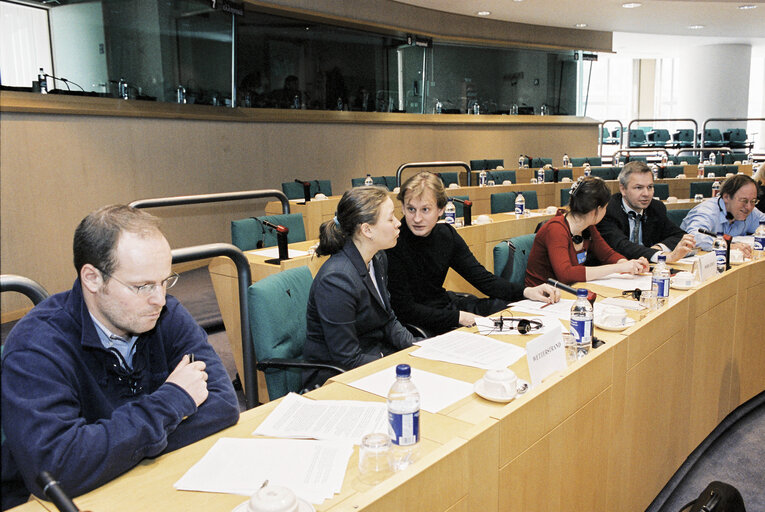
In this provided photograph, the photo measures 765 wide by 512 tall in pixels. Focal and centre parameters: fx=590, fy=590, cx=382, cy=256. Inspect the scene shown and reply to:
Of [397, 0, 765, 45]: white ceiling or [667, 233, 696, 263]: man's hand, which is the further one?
[397, 0, 765, 45]: white ceiling

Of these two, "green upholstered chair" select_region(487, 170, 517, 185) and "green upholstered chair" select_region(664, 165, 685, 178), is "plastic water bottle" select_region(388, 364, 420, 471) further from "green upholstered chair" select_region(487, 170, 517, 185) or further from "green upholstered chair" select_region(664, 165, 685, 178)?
"green upholstered chair" select_region(664, 165, 685, 178)

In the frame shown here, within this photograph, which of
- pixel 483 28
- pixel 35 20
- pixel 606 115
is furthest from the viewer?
pixel 606 115

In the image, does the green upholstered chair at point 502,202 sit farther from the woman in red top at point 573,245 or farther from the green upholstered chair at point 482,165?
the green upholstered chair at point 482,165

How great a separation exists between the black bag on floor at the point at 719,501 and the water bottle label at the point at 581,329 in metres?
0.61

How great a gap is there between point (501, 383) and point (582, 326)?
1.46 feet

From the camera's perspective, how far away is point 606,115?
731 inches

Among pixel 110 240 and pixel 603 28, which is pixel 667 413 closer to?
pixel 110 240

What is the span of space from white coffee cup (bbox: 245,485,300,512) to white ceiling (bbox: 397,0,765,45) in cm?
898

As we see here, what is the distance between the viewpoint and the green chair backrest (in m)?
2.17

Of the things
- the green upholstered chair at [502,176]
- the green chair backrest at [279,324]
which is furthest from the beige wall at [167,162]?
the green upholstered chair at [502,176]

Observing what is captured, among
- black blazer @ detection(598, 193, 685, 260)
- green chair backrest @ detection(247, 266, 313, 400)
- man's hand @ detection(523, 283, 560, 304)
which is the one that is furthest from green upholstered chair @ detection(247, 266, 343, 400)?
black blazer @ detection(598, 193, 685, 260)

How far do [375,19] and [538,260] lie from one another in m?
6.87

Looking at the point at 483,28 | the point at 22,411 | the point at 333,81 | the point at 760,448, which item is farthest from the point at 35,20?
the point at 483,28

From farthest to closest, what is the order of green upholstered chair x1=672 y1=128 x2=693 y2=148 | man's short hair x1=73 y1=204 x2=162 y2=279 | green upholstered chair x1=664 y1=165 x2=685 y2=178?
green upholstered chair x1=672 y1=128 x2=693 y2=148 < green upholstered chair x1=664 y1=165 x2=685 y2=178 < man's short hair x1=73 y1=204 x2=162 y2=279
